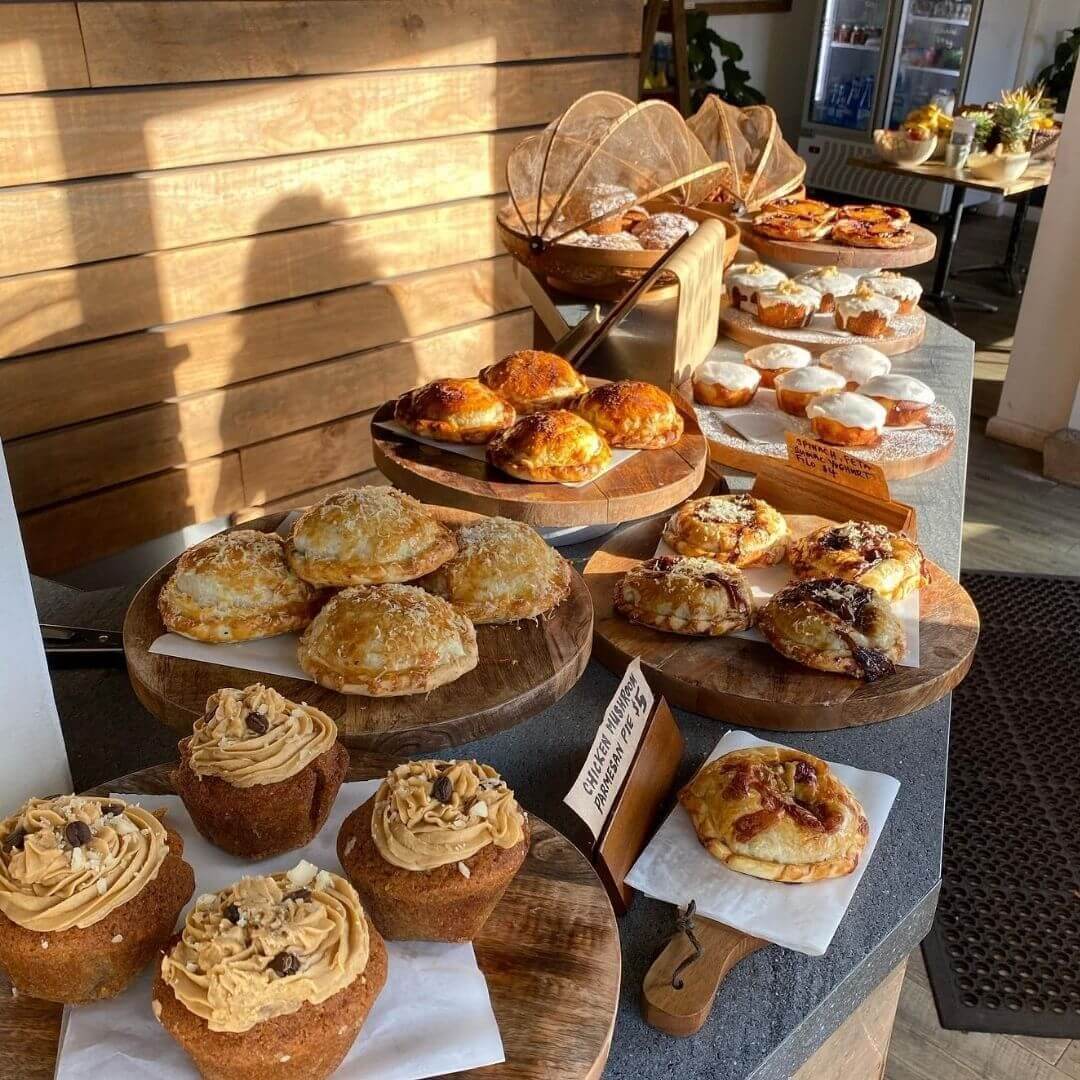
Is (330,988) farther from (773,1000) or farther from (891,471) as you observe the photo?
(891,471)

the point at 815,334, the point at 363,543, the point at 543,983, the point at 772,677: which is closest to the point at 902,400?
the point at 815,334

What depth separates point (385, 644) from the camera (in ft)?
4.34

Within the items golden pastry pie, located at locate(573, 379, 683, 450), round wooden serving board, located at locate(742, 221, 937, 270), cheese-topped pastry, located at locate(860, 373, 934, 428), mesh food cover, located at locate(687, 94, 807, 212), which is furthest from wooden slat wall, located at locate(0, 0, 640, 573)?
cheese-topped pastry, located at locate(860, 373, 934, 428)

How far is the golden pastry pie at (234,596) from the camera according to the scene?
4.63 ft

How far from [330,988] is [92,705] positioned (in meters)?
0.89

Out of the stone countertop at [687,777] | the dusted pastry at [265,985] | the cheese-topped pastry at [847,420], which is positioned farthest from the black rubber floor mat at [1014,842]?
the dusted pastry at [265,985]

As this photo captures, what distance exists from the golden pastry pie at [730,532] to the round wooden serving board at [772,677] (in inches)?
8.6

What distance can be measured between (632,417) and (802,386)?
66 centimetres

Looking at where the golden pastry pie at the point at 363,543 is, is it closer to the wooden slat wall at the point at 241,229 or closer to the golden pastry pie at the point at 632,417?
the golden pastry pie at the point at 632,417

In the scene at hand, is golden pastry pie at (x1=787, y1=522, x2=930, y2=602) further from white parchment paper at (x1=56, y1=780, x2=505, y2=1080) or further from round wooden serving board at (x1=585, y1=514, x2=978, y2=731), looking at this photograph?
white parchment paper at (x1=56, y1=780, x2=505, y2=1080)

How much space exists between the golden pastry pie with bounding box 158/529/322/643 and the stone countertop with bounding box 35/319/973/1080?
221mm

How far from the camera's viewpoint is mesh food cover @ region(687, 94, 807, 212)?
137 inches

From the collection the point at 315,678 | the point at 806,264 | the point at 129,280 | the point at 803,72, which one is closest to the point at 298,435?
the point at 129,280

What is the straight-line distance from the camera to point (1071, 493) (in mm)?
4965
